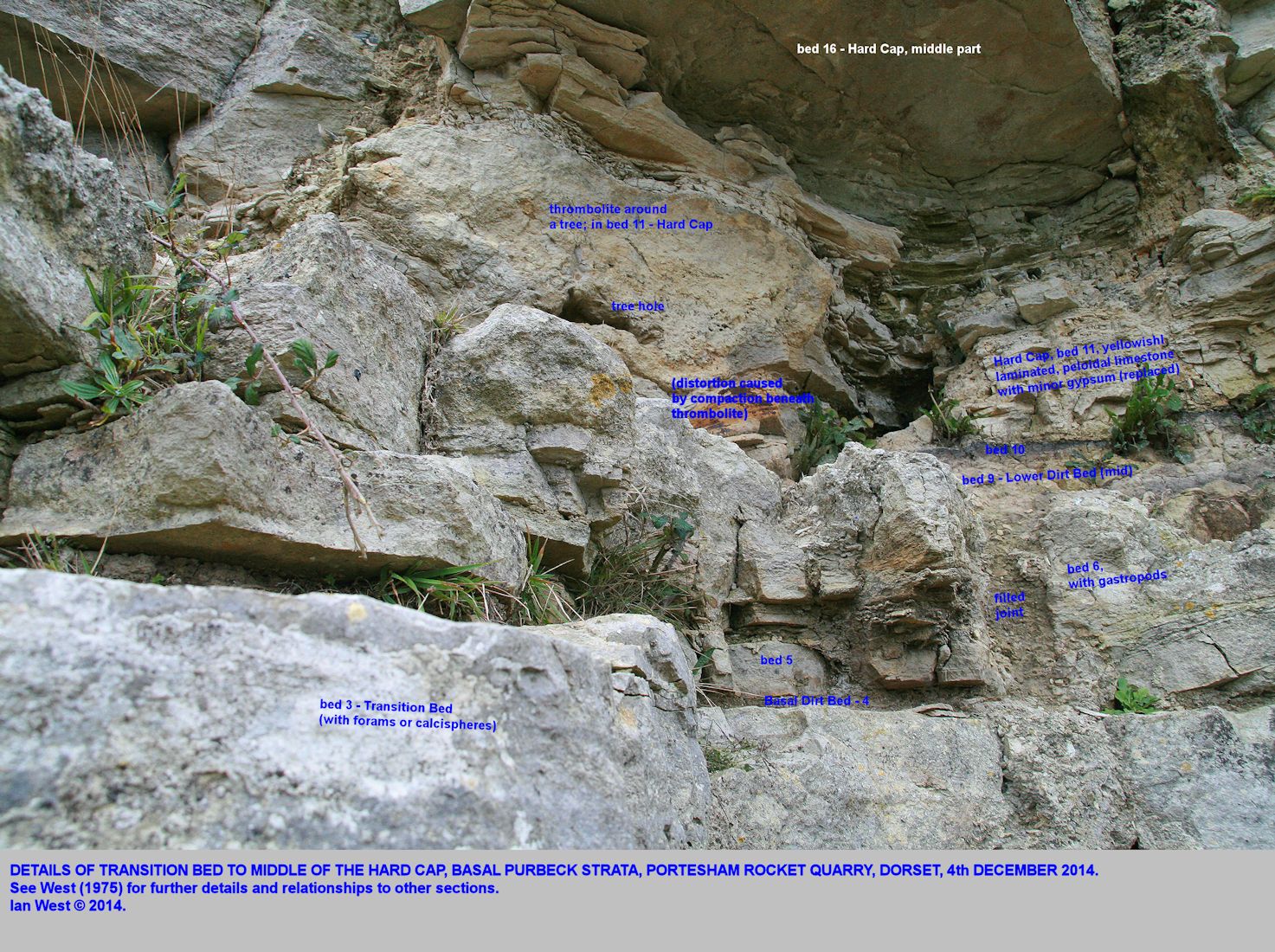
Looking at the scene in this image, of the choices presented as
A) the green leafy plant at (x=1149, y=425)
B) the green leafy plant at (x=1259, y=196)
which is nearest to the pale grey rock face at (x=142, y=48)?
the green leafy plant at (x=1149, y=425)

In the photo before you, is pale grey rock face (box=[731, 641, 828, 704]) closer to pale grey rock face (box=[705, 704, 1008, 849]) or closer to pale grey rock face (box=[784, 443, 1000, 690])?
pale grey rock face (box=[784, 443, 1000, 690])

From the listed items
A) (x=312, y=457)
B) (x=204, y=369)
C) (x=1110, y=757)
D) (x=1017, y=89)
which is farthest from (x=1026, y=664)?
(x=1017, y=89)

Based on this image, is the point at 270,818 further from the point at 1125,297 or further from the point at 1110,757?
the point at 1125,297

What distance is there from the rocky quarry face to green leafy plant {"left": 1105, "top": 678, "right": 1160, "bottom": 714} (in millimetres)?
48

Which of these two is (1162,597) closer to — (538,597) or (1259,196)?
(538,597)

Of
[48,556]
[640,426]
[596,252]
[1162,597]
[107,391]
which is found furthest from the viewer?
[596,252]

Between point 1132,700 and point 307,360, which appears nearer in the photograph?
point 307,360

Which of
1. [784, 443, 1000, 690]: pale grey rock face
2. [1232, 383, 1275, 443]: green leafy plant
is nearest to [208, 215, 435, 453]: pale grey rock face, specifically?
[784, 443, 1000, 690]: pale grey rock face

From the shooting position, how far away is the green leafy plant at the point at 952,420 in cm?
643

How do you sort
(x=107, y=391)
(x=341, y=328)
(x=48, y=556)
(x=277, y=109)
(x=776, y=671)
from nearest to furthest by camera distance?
(x=48, y=556) < (x=107, y=391) < (x=341, y=328) < (x=776, y=671) < (x=277, y=109)

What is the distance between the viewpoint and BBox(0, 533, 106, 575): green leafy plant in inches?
101

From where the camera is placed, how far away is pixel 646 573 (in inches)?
166

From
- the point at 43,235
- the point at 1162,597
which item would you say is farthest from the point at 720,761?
the point at 43,235

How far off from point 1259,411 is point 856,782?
4476mm
